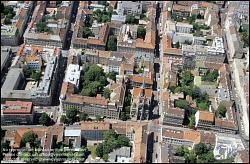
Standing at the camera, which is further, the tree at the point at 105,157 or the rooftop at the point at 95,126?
the rooftop at the point at 95,126

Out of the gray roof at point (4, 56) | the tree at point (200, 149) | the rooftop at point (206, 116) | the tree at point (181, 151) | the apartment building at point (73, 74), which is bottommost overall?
the tree at point (181, 151)

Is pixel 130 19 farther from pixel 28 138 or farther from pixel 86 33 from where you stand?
pixel 28 138

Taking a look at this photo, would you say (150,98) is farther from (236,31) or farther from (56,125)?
(236,31)

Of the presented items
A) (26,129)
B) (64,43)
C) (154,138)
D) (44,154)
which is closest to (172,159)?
(154,138)

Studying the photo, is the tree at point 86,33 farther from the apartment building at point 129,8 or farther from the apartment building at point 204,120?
the apartment building at point 204,120

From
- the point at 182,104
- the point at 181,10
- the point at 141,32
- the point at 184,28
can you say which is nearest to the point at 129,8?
the point at 141,32

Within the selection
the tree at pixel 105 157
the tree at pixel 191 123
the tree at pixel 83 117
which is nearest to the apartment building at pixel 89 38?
the tree at pixel 83 117

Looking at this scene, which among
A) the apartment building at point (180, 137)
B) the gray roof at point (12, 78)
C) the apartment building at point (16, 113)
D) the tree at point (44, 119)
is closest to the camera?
the apartment building at point (180, 137)
